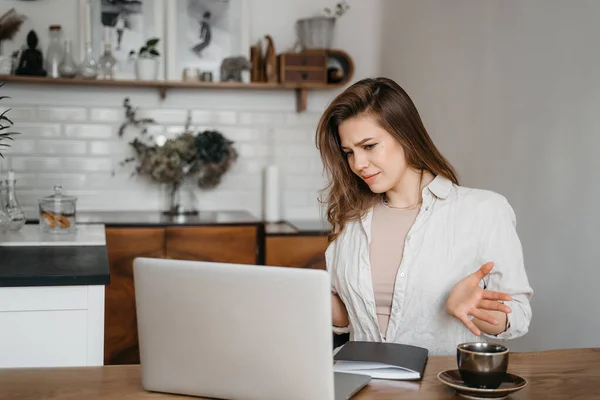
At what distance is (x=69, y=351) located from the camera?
249 centimetres

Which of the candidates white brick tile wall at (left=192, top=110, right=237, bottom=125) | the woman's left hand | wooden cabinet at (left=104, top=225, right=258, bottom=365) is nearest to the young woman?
the woman's left hand

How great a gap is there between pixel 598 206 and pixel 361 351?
1370 millimetres

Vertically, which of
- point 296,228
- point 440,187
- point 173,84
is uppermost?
point 173,84

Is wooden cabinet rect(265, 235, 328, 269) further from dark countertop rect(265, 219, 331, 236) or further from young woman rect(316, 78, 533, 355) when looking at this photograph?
young woman rect(316, 78, 533, 355)

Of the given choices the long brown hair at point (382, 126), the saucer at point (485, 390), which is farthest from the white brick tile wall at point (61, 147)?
the saucer at point (485, 390)

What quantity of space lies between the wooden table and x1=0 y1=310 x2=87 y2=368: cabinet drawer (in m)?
0.72

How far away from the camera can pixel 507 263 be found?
2152 millimetres

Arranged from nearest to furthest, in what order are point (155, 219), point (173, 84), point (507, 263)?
1. point (507, 263)
2. point (155, 219)
3. point (173, 84)

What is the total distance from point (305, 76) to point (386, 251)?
252 cm

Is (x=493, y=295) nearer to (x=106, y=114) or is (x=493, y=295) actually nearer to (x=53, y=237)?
(x=53, y=237)

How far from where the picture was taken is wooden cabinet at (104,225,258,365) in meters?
4.07

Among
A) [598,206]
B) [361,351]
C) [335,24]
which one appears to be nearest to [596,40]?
[598,206]

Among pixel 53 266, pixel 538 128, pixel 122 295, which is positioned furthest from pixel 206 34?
pixel 53 266

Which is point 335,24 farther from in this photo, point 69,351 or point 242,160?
point 69,351
